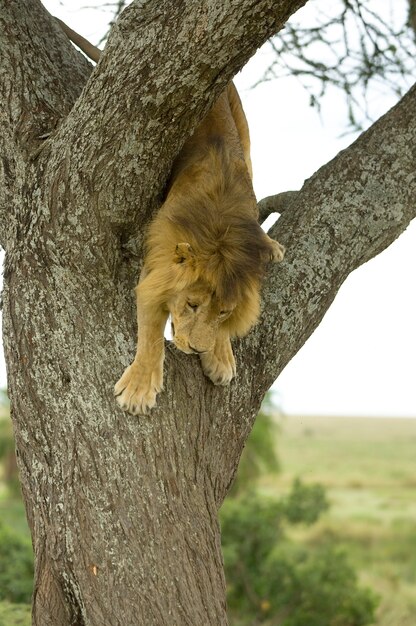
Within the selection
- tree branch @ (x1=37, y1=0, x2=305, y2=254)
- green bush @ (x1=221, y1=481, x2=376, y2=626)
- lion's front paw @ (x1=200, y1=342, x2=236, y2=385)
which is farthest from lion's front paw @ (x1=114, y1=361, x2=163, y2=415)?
green bush @ (x1=221, y1=481, x2=376, y2=626)

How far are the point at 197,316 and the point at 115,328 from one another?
1.48ft

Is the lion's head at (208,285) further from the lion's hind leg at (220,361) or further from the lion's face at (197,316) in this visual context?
the lion's hind leg at (220,361)

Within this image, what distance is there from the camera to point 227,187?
14.9 ft

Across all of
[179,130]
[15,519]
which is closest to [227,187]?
[179,130]

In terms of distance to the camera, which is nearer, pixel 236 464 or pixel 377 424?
pixel 236 464

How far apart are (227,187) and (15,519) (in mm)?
16363

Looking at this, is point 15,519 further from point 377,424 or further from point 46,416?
point 377,424

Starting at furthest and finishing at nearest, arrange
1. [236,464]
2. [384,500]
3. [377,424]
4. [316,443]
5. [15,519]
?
[377,424] < [316,443] < [384,500] < [15,519] < [236,464]

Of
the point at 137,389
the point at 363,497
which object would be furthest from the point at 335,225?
the point at 363,497

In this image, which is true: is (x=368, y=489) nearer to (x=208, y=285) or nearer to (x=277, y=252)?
(x=277, y=252)

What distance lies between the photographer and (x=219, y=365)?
458cm

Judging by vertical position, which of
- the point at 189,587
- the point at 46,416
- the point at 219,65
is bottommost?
the point at 189,587

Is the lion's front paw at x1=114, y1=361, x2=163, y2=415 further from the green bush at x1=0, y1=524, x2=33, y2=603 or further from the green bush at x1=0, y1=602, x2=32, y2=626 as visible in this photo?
the green bush at x1=0, y1=524, x2=33, y2=603

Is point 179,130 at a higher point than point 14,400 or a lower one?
higher
